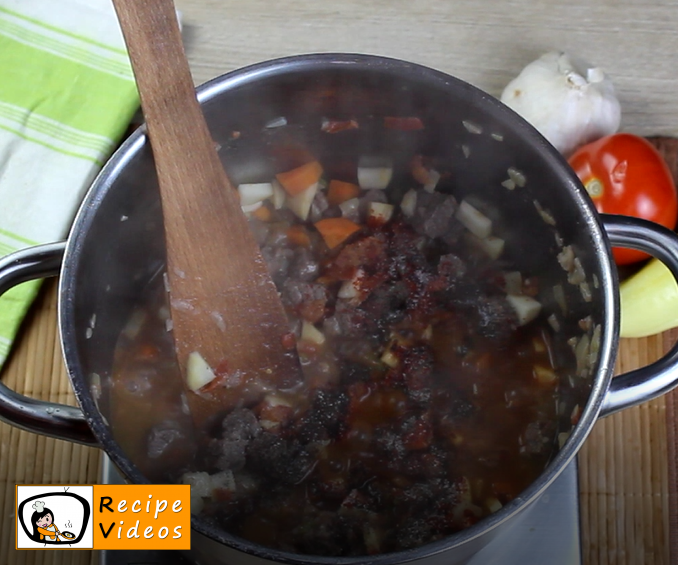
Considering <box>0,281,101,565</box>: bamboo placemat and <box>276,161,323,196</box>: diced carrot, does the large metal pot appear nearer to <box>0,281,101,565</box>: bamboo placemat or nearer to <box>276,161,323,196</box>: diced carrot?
<box>276,161,323,196</box>: diced carrot

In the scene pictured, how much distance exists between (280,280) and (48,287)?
0.56 metres

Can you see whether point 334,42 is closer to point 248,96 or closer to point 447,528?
point 248,96

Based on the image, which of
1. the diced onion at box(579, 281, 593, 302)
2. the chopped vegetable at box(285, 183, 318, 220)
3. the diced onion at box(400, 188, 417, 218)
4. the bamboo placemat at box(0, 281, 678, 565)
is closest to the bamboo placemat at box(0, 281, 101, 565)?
the bamboo placemat at box(0, 281, 678, 565)

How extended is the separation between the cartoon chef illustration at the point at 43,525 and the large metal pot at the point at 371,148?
25cm

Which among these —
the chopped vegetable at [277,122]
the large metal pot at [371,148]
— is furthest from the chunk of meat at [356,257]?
the chopped vegetable at [277,122]

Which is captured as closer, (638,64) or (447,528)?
(447,528)

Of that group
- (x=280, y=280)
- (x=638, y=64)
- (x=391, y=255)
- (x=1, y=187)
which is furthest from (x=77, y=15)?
(x=638, y=64)

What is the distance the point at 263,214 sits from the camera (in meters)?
1.69

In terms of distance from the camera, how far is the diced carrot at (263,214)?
1685 millimetres

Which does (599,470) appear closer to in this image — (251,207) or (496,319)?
(496,319)

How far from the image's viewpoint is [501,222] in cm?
160

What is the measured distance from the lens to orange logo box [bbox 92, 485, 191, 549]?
1.25 meters

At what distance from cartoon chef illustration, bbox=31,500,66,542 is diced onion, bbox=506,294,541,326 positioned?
106 centimetres

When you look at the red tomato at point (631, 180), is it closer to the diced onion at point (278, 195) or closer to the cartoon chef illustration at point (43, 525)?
the diced onion at point (278, 195)
